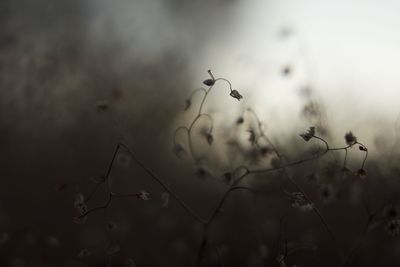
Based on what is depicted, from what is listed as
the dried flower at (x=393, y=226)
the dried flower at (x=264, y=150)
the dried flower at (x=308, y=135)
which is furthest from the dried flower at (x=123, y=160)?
the dried flower at (x=393, y=226)

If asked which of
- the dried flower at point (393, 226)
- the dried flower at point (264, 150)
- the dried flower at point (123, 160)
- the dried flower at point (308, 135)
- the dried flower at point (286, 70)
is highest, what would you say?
the dried flower at point (286, 70)

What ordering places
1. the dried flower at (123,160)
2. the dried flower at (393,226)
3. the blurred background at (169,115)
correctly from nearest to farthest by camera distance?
1. the dried flower at (393,226)
2. the dried flower at (123,160)
3. the blurred background at (169,115)

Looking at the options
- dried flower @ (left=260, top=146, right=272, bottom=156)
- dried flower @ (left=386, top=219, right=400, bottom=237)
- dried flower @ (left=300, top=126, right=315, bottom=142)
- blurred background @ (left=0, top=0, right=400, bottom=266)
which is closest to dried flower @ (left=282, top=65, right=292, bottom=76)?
blurred background @ (left=0, top=0, right=400, bottom=266)

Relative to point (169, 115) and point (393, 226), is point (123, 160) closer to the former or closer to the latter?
point (393, 226)

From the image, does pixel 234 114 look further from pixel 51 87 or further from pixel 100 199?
pixel 51 87

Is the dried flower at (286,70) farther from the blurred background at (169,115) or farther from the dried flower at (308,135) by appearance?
the dried flower at (308,135)

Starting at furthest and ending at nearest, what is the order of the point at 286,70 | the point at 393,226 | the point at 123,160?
the point at 286,70 < the point at 123,160 < the point at 393,226

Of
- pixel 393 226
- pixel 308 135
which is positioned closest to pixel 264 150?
pixel 308 135

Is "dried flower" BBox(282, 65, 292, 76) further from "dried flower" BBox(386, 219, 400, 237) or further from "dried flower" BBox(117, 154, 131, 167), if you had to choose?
"dried flower" BBox(386, 219, 400, 237)

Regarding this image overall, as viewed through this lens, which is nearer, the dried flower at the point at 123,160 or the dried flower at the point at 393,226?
the dried flower at the point at 393,226
